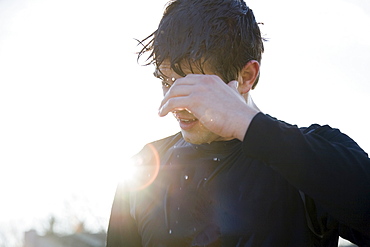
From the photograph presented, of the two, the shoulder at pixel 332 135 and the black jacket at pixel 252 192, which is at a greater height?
the shoulder at pixel 332 135

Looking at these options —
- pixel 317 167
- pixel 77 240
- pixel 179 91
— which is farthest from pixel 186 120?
pixel 77 240

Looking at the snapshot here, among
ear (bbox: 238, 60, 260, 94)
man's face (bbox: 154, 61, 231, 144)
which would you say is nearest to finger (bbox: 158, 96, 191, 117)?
man's face (bbox: 154, 61, 231, 144)

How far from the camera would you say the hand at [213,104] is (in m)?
1.77

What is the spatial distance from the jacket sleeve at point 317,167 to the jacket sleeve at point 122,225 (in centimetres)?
116

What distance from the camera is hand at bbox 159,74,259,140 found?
5.80ft

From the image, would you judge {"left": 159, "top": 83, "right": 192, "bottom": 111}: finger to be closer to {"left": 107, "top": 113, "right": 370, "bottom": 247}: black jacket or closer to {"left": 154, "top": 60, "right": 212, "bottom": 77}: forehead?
{"left": 107, "top": 113, "right": 370, "bottom": 247}: black jacket

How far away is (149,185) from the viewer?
106 inches

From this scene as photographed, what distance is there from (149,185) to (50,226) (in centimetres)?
2400

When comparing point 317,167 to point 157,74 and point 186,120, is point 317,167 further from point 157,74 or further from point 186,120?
point 157,74

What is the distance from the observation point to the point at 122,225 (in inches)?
107

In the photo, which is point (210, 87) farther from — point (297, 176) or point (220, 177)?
point (220, 177)

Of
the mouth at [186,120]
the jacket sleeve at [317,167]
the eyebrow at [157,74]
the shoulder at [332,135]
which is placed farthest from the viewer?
the eyebrow at [157,74]

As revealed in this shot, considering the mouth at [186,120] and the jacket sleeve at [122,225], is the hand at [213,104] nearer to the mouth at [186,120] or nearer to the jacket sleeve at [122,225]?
the mouth at [186,120]

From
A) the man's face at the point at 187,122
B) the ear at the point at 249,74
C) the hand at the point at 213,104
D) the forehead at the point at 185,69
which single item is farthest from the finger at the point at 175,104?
the ear at the point at 249,74
